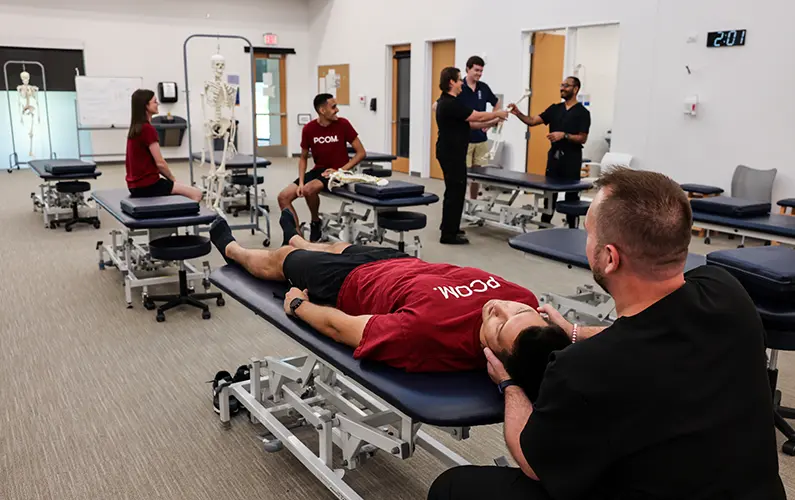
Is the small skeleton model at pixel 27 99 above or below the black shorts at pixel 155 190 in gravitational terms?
above

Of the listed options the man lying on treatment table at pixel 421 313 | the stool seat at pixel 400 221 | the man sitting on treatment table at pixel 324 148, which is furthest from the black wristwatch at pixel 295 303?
the man sitting on treatment table at pixel 324 148

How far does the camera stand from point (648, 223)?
3.92ft

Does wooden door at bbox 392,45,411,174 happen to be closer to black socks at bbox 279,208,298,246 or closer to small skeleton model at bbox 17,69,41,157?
A: small skeleton model at bbox 17,69,41,157

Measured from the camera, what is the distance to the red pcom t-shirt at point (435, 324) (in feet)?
5.98

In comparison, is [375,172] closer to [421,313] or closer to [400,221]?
[400,221]

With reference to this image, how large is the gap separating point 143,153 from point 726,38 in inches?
193

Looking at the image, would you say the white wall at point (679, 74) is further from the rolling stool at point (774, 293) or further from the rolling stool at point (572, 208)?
the rolling stool at point (774, 293)

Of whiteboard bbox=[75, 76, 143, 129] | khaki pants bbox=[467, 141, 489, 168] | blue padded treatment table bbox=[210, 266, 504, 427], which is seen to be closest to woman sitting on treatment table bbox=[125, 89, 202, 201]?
blue padded treatment table bbox=[210, 266, 504, 427]

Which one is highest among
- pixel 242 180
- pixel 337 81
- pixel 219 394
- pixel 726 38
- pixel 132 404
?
pixel 726 38

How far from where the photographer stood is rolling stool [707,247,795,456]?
2.30m

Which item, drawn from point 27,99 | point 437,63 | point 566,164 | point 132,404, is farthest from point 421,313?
point 27,99

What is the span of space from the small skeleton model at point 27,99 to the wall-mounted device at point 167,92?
5.89 ft

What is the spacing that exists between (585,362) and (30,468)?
6.49ft

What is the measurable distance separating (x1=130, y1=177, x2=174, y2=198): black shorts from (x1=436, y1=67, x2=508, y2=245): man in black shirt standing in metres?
2.15
